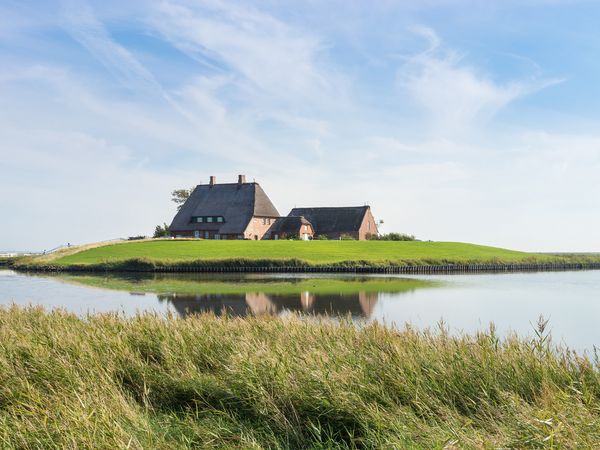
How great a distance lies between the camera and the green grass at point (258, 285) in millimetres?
29877

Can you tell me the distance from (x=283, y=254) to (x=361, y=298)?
2550 centimetres

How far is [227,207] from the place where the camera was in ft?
239

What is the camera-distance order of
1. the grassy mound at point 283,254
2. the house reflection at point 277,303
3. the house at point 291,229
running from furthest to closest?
the house at point 291,229
the grassy mound at point 283,254
the house reflection at point 277,303

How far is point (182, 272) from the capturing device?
1802 inches

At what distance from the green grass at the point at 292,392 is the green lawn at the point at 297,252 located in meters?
37.5

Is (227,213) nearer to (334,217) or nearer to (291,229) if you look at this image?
(291,229)

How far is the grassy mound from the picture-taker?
47594 mm

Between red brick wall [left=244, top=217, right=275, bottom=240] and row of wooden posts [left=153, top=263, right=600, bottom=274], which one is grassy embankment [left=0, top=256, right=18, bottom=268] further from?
red brick wall [left=244, top=217, right=275, bottom=240]

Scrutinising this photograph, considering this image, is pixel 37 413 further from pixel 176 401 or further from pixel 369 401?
pixel 369 401

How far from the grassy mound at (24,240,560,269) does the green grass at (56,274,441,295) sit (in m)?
8.88

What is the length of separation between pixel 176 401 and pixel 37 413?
198 centimetres

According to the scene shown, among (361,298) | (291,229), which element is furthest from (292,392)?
(291,229)

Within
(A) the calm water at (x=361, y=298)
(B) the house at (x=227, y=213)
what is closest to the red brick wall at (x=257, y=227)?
(B) the house at (x=227, y=213)

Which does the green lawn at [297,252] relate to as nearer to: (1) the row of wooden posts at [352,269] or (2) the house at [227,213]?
(1) the row of wooden posts at [352,269]
